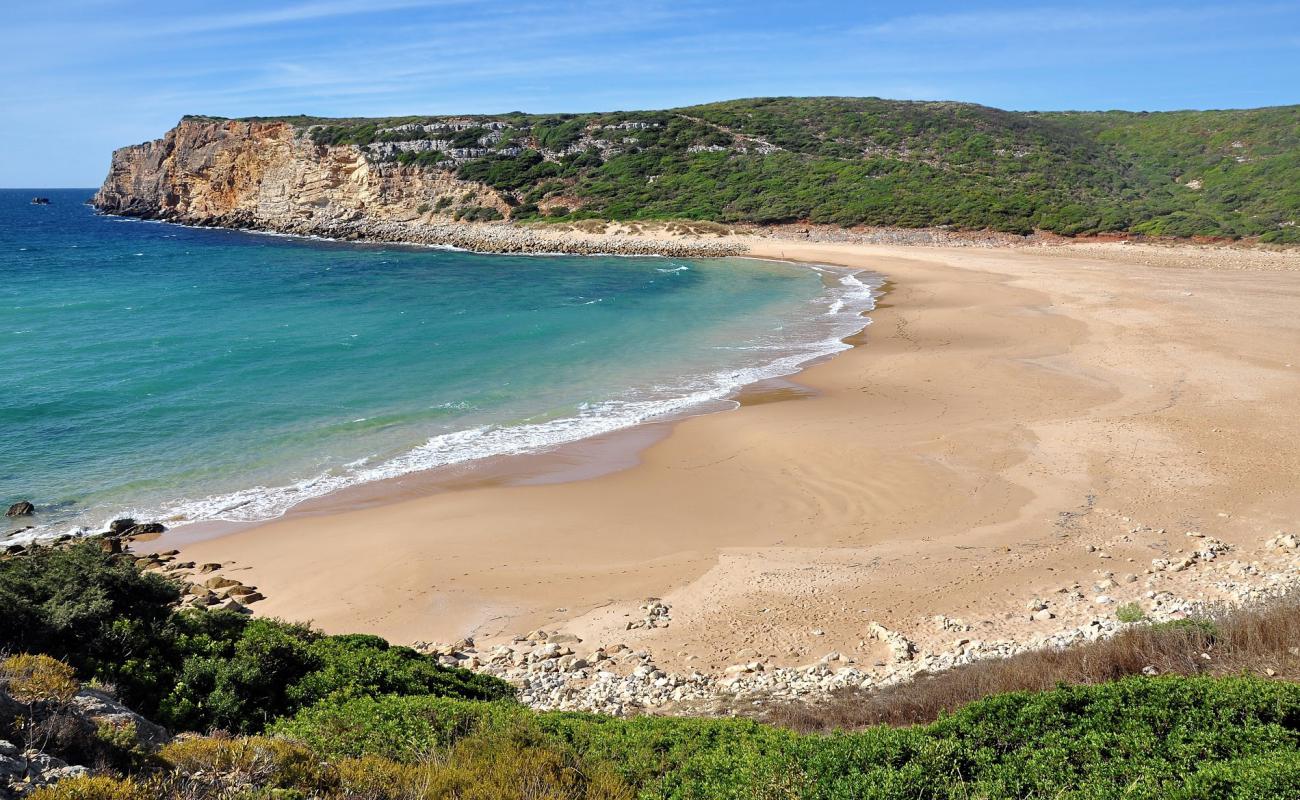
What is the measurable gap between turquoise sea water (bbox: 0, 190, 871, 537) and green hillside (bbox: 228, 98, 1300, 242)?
58.7ft

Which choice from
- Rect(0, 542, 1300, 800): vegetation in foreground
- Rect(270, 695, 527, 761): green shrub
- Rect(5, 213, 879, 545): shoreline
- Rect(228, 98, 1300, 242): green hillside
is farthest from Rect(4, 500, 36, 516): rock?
Rect(228, 98, 1300, 242): green hillside

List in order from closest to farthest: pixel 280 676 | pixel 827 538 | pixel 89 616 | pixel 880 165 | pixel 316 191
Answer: pixel 89 616
pixel 280 676
pixel 827 538
pixel 880 165
pixel 316 191

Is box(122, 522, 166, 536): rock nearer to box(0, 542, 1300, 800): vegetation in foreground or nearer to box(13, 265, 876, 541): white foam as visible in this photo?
box(13, 265, 876, 541): white foam

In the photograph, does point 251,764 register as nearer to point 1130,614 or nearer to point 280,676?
point 280,676

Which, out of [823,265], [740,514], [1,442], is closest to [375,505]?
[740,514]

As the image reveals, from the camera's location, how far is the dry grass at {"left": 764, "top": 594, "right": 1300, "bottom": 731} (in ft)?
20.5

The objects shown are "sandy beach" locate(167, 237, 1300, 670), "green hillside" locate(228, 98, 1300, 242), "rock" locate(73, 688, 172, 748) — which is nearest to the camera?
"rock" locate(73, 688, 172, 748)

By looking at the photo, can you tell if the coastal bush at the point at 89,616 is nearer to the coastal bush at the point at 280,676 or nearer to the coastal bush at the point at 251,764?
the coastal bush at the point at 280,676

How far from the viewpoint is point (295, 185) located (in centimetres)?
6906

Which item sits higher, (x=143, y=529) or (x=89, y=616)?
(x=89, y=616)

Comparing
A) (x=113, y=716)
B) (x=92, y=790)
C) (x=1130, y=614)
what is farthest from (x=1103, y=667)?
(x=113, y=716)

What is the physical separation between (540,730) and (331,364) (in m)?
20.3

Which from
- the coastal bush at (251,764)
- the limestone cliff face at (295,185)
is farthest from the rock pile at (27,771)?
the limestone cliff face at (295,185)

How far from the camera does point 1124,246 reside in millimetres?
48219
